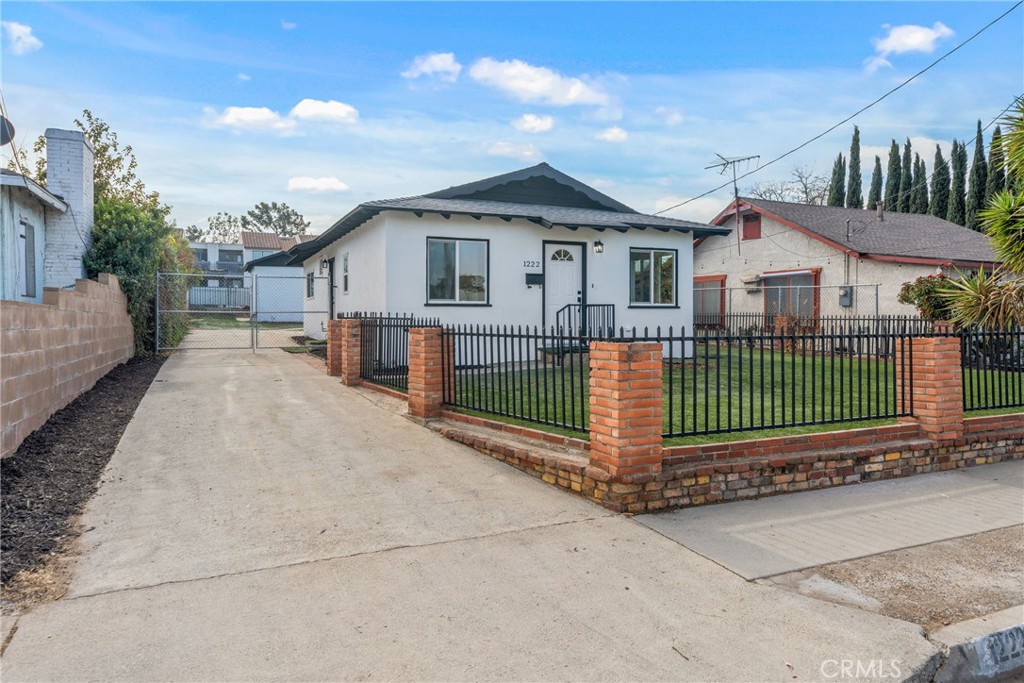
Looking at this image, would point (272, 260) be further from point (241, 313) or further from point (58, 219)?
point (58, 219)

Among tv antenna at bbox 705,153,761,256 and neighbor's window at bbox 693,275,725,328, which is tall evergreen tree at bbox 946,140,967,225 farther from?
tv antenna at bbox 705,153,761,256

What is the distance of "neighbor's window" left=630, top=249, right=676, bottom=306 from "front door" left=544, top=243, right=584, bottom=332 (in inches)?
56.1

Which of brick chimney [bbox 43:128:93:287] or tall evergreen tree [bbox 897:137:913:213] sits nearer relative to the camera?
brick chimney [bbox 43:128:93:287]

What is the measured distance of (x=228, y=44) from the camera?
9.80 meters

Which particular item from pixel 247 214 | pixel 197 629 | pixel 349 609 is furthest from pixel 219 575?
pixel 247 214

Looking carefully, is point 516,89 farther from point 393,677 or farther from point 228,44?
point 393,677

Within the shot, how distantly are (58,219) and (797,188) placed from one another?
41923mm

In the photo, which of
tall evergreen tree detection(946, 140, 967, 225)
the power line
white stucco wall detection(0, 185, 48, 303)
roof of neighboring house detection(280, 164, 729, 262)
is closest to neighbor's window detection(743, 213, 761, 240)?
the power line

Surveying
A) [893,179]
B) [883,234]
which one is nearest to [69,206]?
[883,234]

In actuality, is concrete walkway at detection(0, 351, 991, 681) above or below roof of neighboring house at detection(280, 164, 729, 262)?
below

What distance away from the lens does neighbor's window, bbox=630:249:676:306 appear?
14.7m

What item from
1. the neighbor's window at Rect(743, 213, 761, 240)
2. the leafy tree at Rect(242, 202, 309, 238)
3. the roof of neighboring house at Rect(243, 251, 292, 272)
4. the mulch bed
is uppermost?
the leafy tree at Rect(242, 202, 309, 238)

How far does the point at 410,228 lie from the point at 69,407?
21.5ft

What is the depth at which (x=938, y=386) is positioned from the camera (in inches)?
252
